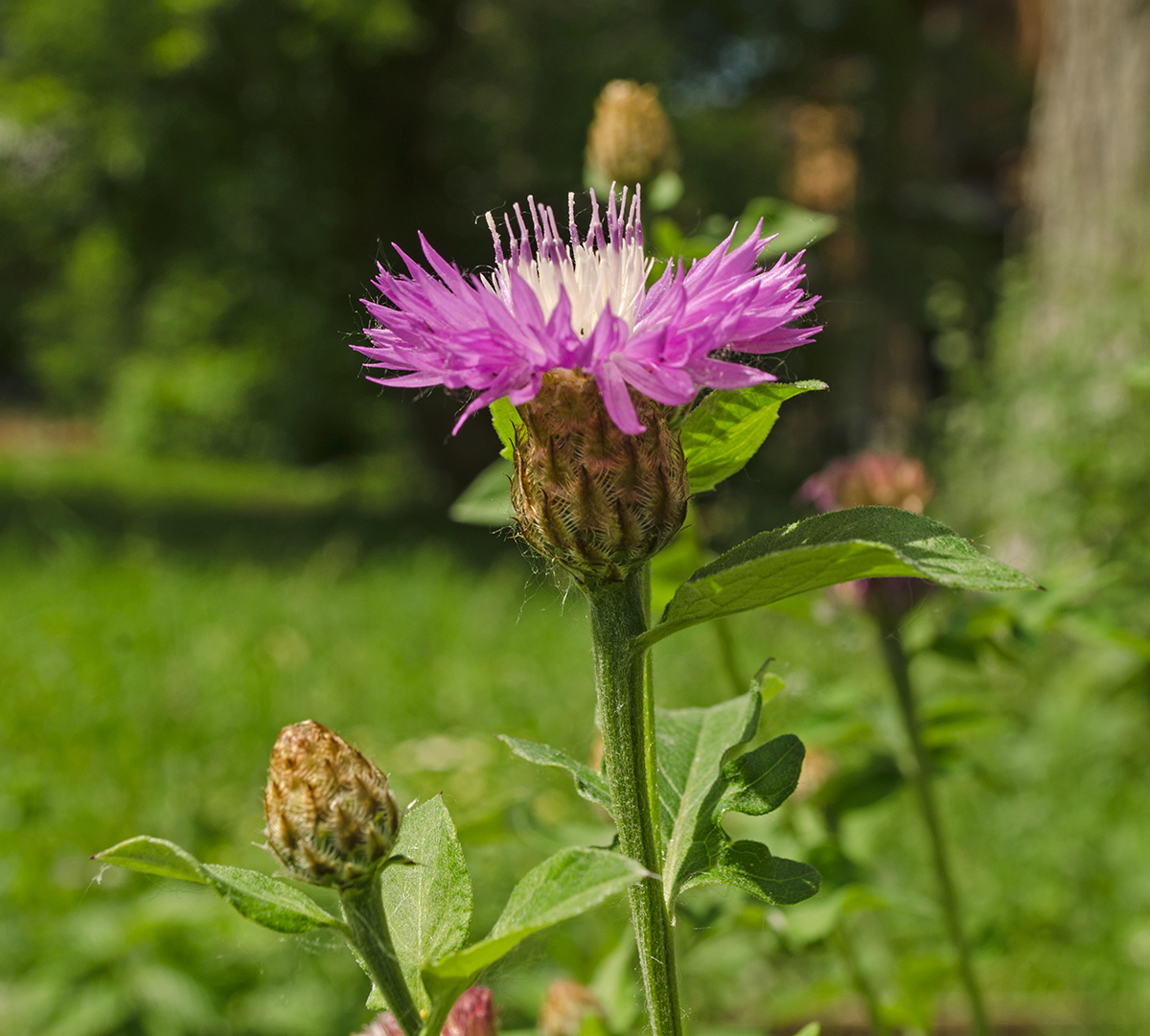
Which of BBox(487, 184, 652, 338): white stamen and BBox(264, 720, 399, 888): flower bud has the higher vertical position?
BBox(487, 184, 652, 338): white stamen

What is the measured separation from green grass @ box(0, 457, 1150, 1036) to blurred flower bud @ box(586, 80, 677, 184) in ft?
1.79

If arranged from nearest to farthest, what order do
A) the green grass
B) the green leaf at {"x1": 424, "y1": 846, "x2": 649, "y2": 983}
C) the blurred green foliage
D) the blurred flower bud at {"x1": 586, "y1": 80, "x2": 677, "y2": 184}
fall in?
the green leaf at {"x1": 424, "y1": 846, "x2": 649, "y2": 983}
the green grass
the blurred flower bud at {"x1": 586, "y1": 80, "x2": 677, "y2": 184}
the blurred green foliage

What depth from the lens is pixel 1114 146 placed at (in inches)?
129

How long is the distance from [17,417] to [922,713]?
17623mm

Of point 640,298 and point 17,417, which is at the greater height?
point 17,417

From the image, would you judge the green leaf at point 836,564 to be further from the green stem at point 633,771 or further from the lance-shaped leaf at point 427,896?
the lance-shaped leaf at point 427,896

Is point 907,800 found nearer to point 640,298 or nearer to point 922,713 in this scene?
point 922,713

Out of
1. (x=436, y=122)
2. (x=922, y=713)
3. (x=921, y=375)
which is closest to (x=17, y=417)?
(x=436, y=122)

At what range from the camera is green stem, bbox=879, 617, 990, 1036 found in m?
0.94

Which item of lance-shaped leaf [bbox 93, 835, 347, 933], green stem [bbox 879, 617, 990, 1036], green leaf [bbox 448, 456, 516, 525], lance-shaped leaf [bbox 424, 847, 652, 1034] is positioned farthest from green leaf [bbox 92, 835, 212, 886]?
green stem [bbox 879, 617, 990, 1036]

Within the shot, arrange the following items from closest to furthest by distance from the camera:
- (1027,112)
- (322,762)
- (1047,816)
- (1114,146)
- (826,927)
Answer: (322,762)
(826,927)
(1047,816)
(1114,146)
(1027,112)

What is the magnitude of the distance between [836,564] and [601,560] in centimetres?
12

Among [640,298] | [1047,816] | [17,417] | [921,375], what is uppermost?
[17,417]

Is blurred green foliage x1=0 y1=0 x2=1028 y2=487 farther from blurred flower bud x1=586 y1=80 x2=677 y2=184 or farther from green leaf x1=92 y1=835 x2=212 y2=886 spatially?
green leaf x1=92 y1=835 x2=212 y2=886
